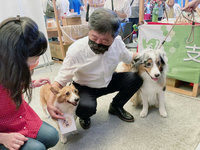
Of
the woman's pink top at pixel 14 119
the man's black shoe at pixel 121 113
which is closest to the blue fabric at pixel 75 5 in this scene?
the man's black shoe at pixel 121 113

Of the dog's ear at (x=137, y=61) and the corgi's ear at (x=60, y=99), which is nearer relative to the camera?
the corgi's ear at (x=60, y=99)

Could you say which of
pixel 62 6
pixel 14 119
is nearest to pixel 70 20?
pixel 62 6

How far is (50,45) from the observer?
423 centimetres

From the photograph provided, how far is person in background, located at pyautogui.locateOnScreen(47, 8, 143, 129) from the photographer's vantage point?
47.3 inches

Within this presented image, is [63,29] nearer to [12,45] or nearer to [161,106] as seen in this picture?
[161,106]

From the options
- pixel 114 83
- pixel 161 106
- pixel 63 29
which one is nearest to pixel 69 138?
pixel 114 83

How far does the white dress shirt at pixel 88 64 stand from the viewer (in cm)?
141

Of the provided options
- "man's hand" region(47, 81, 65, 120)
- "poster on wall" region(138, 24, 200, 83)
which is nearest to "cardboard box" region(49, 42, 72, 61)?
"poster on wall" region(138, 24, 200, 83)

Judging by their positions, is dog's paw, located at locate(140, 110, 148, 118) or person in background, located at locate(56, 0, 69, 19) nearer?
dog's paw, located at locate(140, 110, 148, 118)

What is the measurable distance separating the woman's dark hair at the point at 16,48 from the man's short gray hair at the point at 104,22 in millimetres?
456

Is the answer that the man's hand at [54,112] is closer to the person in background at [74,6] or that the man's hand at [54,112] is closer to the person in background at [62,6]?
the person in background at [62,6]

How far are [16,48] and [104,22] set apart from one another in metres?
0.62

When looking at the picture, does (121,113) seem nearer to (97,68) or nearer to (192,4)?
(97,68)

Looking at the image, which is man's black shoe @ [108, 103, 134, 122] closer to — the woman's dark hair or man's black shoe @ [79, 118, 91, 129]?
man's black shoe @ [79, 118, 91, 129]
